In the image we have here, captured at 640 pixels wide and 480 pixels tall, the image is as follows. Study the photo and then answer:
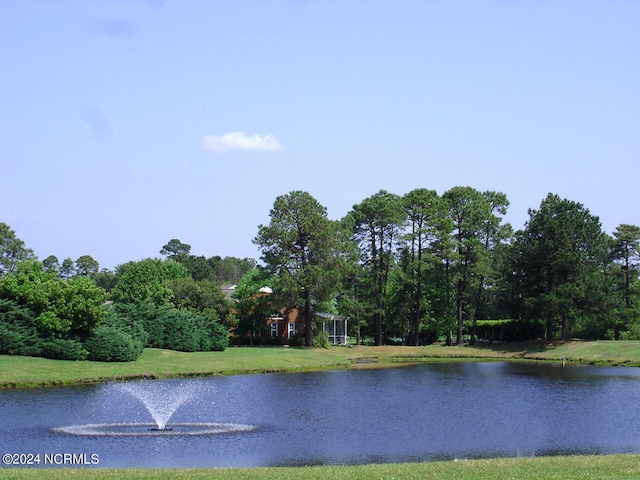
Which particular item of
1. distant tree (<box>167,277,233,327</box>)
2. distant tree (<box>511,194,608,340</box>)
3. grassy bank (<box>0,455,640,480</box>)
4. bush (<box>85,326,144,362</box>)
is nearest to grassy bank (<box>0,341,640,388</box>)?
bush (<box>85,326,144,362</box>)

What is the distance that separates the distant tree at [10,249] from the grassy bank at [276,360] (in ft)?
136

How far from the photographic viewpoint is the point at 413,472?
18.7 m

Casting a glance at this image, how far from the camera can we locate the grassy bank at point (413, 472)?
17688 mm

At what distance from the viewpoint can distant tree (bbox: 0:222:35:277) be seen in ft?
320

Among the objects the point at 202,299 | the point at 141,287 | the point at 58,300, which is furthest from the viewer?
the point at 202,299

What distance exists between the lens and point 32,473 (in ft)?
59.1

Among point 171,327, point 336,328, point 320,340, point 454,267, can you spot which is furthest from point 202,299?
point 454,267

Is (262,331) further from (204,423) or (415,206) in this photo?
(204,423)

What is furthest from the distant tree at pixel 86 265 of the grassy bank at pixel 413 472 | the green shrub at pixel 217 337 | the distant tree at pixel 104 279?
the grassy bank at pixel 413 472

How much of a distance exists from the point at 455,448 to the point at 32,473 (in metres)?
14.2

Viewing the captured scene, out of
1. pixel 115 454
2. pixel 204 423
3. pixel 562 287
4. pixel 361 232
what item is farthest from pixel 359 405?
pixel 361 232

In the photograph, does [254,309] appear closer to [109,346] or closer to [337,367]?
[337,367]

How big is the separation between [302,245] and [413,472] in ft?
196

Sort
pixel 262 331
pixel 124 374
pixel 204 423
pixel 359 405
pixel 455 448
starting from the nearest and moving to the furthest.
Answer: pixel 455 448 → pixel 204 423 → pixel 359 405 → pixel 124 374 → pixel 262 331
